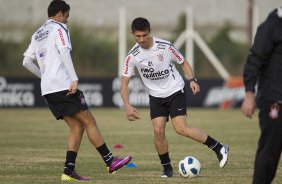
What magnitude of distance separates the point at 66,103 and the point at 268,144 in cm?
370

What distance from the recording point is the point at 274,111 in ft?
27.8

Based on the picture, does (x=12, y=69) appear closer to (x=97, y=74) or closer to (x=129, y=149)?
(x=97, y=74)

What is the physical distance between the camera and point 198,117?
2844 centimetres

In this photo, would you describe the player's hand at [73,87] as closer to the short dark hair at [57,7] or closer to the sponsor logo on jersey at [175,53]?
the short dark hair at [57,7]

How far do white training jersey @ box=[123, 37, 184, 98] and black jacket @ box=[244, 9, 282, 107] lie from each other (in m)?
3.71

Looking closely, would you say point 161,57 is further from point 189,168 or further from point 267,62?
point 267,62

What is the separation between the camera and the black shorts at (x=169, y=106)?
12258mm

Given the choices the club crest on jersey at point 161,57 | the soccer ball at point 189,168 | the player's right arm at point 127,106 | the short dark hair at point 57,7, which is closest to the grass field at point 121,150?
the soccer ball at point 189,168

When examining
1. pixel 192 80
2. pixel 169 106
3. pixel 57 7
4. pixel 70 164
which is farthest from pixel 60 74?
pixel 192 80

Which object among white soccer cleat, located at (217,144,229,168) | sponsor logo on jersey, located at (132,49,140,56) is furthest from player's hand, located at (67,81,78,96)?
white soccer cleat, located at (217,144,229,168)

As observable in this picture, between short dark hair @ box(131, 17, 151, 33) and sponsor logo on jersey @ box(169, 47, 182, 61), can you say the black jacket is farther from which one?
sponsor logo on jersey @ box(169, 47, 182, 61)

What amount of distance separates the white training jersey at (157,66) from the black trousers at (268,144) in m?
3.80

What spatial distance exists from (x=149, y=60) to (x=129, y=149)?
5.03m

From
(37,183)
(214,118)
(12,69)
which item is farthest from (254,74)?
(12,69)
